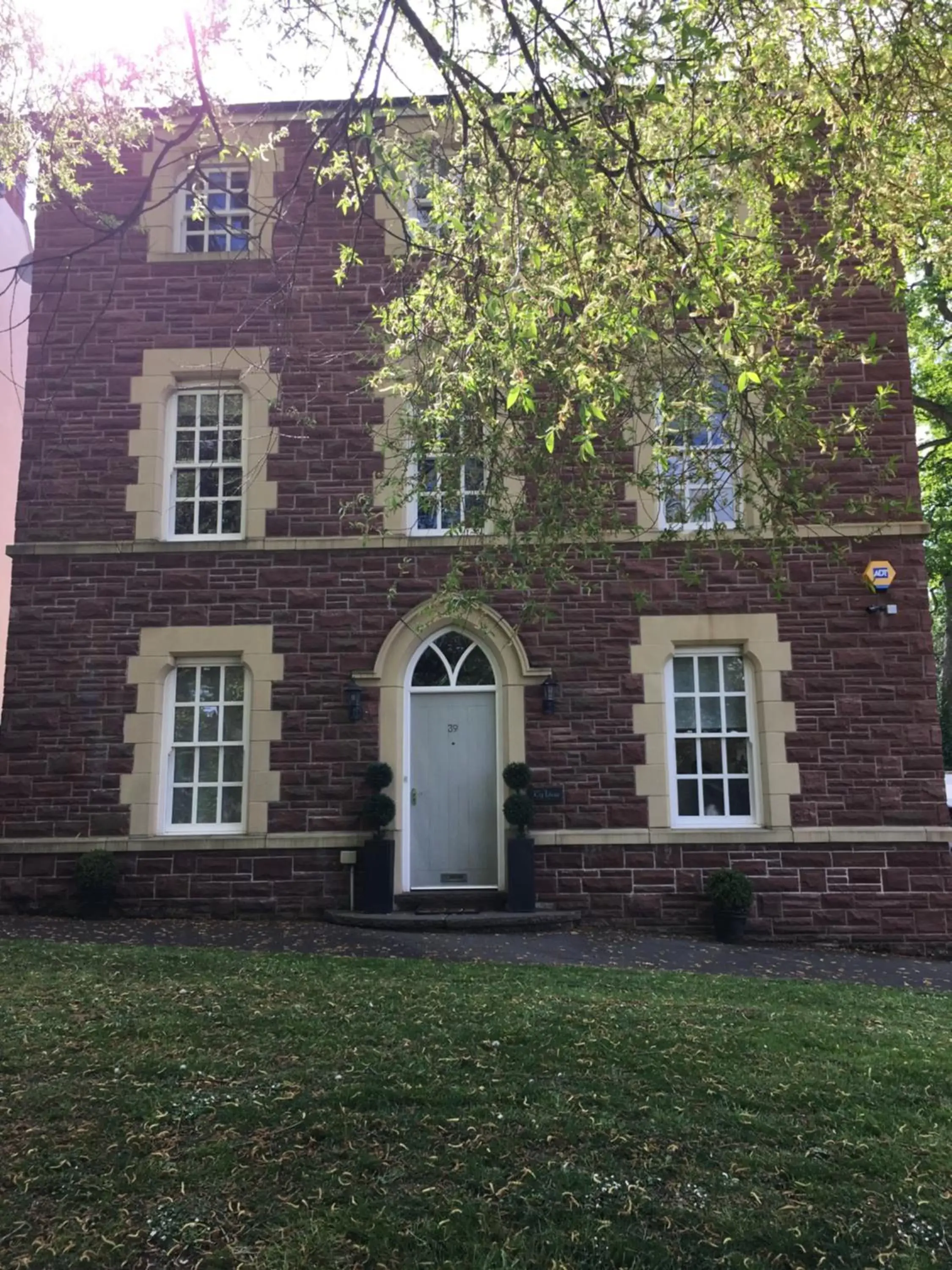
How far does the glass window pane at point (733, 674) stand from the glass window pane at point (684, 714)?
0.42 m

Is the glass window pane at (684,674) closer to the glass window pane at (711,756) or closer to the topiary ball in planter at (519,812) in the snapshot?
the glass window pane at (711,756)

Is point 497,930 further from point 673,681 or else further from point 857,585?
point 857,585

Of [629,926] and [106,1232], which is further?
[629,926]

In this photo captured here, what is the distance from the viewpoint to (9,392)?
1513 cm

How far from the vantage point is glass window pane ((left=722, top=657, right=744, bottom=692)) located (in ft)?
34.9

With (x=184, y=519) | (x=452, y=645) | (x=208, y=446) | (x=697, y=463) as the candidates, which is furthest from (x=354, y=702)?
(x=697, y=463)

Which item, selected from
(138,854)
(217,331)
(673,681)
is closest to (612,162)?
(673,681)

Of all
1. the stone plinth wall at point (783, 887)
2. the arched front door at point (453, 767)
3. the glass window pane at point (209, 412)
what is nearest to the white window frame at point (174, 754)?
the arched front door at point (453, 767)

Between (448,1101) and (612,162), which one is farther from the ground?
(612,162)

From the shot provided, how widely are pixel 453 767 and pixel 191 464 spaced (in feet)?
15.0

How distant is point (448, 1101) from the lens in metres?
4.43

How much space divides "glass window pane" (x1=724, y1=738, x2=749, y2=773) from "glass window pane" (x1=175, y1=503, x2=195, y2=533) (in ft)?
21.2

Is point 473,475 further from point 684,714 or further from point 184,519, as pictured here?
point 184,519

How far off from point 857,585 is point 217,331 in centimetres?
777
